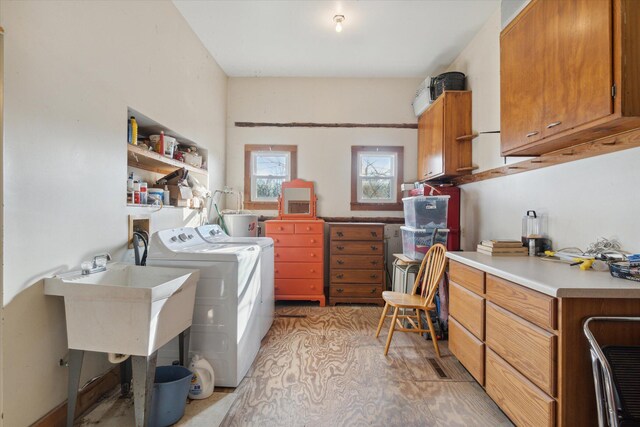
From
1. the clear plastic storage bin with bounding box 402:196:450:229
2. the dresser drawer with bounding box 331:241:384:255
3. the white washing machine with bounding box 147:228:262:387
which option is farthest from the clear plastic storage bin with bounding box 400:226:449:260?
the white washing machine with bounding box 147:228:262:387

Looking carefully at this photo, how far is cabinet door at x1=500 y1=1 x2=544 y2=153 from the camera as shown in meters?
1.73

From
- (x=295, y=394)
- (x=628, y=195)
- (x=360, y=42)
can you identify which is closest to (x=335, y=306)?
(x=295, y=394)

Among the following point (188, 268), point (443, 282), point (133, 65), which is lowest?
point (443, 282)

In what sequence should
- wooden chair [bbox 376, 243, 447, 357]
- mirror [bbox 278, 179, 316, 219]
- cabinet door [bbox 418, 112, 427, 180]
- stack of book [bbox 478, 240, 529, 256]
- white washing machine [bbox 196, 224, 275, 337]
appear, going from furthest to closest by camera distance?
mirror [bbox 278, 179, 316, 219] < cabinet door [bbox 418, 112, 427, 180] < white washing machine [bbox 196, 224, 275, 337] < wooden chair [bbox 376, 243, 447, 357] < stack of book [bbox 478, 240, 529, 256]

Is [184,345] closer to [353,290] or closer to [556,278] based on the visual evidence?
[556,278]

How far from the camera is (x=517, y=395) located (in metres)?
1.42

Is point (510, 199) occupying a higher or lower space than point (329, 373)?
higher

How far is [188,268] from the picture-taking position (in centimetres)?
193

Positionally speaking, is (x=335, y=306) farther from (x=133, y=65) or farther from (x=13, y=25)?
(x=13, y=25)

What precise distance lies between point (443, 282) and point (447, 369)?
74 centimetres

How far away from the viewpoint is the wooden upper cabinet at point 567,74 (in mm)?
1272

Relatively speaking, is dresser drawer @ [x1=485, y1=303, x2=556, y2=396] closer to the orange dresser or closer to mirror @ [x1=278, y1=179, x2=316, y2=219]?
the orange dresser

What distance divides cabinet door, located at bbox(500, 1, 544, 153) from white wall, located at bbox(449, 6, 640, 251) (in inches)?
15.0

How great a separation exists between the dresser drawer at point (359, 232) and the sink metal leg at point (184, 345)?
2161 millimetres
